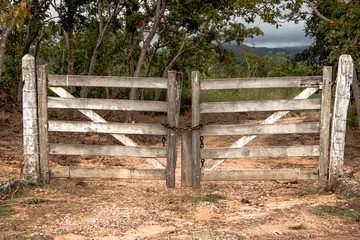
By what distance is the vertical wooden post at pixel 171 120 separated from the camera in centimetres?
632

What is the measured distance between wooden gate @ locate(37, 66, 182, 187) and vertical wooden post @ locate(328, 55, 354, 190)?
2677 mm

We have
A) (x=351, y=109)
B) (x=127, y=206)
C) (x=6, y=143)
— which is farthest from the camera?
(x=351, y=109)

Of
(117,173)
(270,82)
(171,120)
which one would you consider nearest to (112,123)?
(117,173)

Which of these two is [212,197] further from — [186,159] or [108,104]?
[108,104]

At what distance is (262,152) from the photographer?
256 inches

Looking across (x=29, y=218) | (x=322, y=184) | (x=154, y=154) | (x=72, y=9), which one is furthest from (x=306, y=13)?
(x=29, y=218)

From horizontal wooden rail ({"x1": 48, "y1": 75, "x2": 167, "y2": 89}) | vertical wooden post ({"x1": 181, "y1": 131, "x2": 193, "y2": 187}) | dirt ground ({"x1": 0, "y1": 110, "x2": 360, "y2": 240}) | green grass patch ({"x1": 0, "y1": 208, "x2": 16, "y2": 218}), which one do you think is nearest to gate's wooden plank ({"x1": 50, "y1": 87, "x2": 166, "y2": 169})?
horizontal wooden rail ({"x1": 48, "y1": 75, "x2": 167, "y2": 89})

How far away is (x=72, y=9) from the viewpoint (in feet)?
43.5

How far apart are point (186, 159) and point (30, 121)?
2746 mm

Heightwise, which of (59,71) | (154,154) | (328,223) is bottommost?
(328,223)

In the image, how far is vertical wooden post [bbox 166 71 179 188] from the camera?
6.32m

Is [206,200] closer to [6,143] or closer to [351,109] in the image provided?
[6,143]

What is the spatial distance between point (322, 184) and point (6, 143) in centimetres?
792

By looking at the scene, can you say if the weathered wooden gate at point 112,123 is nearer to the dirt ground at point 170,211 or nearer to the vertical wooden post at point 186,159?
the vertical wooden post at point 186,159
